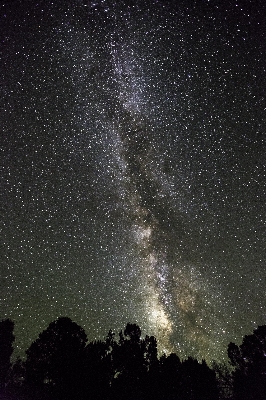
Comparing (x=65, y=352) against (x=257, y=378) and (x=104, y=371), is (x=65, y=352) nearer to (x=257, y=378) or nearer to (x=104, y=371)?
(x=104, y=371)

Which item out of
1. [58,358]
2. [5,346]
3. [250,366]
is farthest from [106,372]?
[250,366]

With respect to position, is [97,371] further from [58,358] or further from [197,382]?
[197,382]

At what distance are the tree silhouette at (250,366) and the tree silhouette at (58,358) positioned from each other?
56.1 feet

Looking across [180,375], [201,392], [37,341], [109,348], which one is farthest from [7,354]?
[201,392]

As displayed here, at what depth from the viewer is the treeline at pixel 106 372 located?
20625 millimetres

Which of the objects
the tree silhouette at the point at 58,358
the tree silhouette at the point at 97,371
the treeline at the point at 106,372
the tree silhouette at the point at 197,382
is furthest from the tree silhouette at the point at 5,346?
the tree silhouette at the point at 197,382

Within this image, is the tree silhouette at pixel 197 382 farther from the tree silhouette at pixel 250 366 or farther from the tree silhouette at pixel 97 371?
the tree silhouette at pixel 97 371

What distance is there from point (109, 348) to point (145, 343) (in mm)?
3767

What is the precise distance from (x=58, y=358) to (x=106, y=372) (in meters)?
4.28

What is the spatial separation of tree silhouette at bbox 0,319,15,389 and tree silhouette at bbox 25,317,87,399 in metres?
3.16

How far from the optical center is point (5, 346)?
25.6 metres

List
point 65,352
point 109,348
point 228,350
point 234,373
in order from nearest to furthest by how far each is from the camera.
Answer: point 65,352 → point 109,348 → point 234,373 → point 228,350

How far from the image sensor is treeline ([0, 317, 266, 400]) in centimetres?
2062

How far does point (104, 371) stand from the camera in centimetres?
2211
